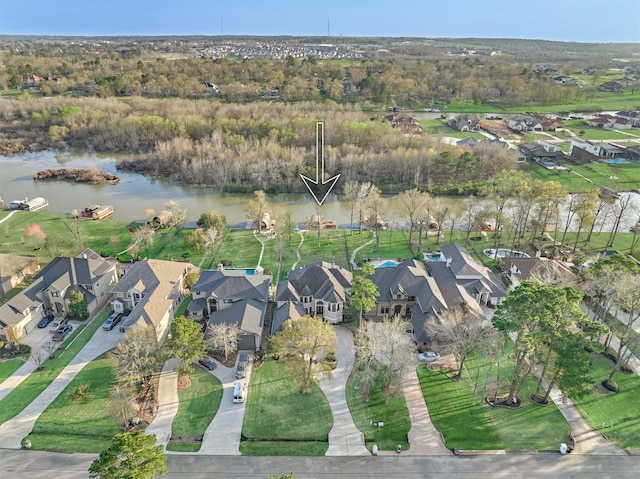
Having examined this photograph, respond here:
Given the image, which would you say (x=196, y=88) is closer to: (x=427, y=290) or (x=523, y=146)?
(x=523, y=146)

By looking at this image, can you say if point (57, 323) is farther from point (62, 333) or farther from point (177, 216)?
point (177, 216)

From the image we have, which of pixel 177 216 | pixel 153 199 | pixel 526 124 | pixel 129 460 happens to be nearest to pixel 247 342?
pixel 129 460

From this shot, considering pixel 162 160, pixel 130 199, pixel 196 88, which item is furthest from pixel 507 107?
pixel 130 199

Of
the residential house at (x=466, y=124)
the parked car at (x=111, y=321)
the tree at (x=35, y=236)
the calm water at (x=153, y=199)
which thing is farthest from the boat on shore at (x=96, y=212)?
the residential house at (x=466, y=124)

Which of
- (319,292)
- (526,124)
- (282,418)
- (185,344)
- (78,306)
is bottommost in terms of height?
(282,418)

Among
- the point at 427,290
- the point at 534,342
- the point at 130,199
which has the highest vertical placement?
the point at 534,342

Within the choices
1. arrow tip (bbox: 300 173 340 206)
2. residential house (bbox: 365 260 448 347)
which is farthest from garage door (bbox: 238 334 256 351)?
arrow tip (bbox: 300 173 340 206)
